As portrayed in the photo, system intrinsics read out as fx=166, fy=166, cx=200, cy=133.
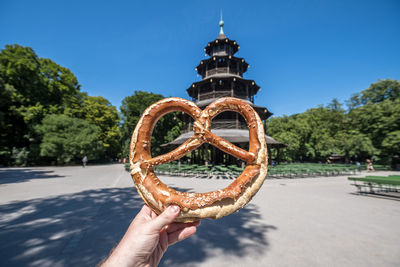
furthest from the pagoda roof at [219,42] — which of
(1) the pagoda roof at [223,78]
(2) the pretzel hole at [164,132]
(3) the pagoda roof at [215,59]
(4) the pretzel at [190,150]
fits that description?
(4) the pretzel at [190,150]

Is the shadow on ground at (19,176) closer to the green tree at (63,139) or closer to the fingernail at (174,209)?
the green tree at (63,139)

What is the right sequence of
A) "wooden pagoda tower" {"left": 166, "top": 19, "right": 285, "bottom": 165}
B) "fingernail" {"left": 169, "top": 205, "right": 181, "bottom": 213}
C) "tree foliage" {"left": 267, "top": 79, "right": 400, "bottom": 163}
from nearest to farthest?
"fingernail" {"left": 169, "top": 205, "right": 181, "bottom": 213} < "wooden pagoda tower" {"left": 166, "top": 19, "right": 285, "bottom": 165} < "tree foliage" {"left": 267, "top": 79, "right": 400, "bottom": 163}

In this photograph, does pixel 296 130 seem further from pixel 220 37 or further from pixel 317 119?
pixel 220 37

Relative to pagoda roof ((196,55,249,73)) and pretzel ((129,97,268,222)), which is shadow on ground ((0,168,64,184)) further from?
pagoda roof ((196,55,249,73))

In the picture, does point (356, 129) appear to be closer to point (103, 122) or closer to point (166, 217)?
point (166, 217)

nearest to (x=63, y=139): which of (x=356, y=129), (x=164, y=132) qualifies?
(x=164, y=132)

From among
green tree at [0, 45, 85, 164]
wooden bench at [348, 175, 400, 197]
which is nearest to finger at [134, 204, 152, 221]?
wooden bench at [348, 175, 400, 197]
